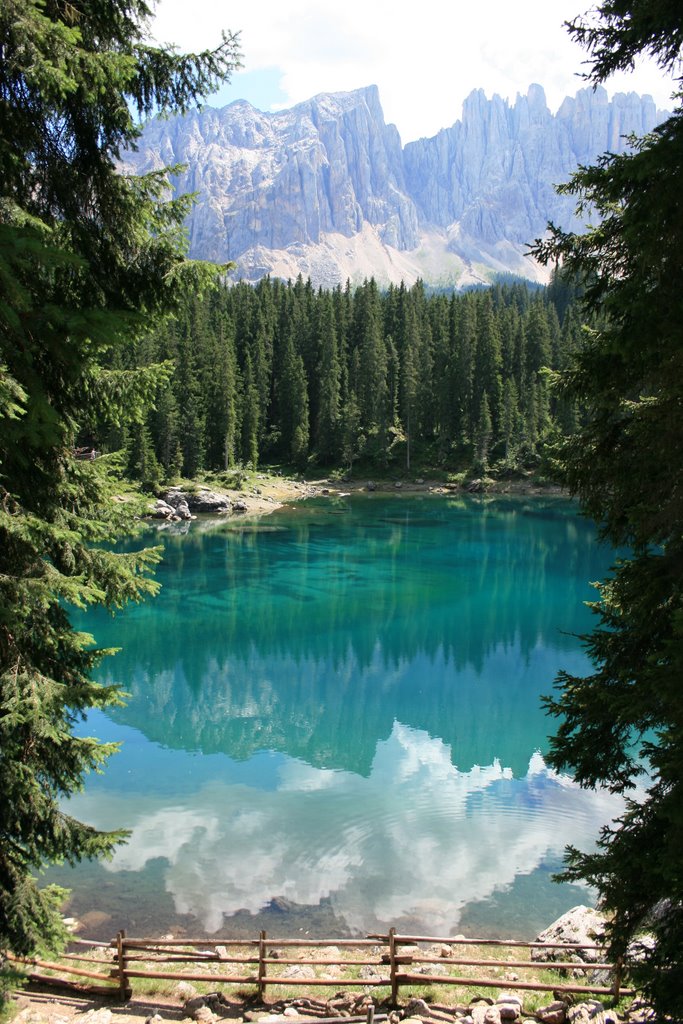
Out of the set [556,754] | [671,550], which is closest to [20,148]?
[671,550]

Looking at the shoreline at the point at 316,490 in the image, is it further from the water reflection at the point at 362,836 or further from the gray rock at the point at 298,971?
the gray rock at the point at 298,971

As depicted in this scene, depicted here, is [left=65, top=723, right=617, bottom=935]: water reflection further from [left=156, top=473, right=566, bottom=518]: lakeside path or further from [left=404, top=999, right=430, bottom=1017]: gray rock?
[left=156, top=473, right=566, bottom=518]: lakeside path

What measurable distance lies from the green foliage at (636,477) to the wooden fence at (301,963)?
3291 millimetres

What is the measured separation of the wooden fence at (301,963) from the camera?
862 centimetres

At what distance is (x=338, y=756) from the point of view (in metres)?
19.4

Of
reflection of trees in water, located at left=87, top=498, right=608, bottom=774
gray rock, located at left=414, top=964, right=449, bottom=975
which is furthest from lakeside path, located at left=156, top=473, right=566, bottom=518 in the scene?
gray rock, located at left=414, top=964, right=449, bottom=975

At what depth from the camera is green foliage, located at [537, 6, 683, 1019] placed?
16.8 ft

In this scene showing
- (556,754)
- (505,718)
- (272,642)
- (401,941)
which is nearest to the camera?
(556,754)

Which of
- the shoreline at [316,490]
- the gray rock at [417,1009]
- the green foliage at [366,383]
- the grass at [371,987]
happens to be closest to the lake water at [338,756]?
the grass at [371,987]

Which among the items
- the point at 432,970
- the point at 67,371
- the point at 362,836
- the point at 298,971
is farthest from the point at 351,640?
the point at 67,371

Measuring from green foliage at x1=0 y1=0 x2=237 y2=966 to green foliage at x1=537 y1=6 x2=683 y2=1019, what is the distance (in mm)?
3569

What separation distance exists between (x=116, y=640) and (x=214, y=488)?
38.8m

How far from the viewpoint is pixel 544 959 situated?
10367 millimetres

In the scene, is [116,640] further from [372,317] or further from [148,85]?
[372,317]
